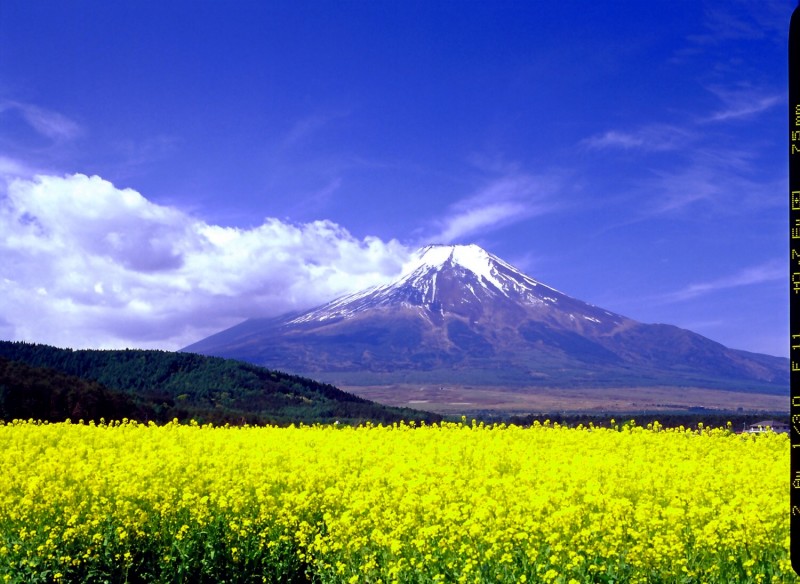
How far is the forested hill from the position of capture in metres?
81.7

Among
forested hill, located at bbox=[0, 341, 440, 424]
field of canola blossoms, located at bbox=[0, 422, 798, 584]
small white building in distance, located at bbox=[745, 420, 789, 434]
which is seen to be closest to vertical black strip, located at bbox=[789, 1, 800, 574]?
field of canola blossoms, located at bbox=[0, 422, 798, 584]

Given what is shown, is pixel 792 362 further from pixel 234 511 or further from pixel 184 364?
pixel 184 364

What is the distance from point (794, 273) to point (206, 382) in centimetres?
9138

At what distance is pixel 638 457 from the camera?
15.5 metres

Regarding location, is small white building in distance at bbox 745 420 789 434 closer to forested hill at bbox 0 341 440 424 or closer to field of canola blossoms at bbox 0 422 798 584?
field of canola blossoms at bbox 0 422 798 584

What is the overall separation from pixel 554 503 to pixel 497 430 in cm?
885

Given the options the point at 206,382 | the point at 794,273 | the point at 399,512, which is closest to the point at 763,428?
the point at 399,512

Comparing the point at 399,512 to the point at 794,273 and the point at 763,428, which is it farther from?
the point at 763,428

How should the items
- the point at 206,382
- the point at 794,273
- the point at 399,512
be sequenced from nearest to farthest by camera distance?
1. the point at 794,273
2. the point at 399,512
3. the point at 206,382

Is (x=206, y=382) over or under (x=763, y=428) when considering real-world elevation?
over

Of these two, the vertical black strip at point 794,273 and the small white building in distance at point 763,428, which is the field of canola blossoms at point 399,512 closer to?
the small white building in distance at point 763,428

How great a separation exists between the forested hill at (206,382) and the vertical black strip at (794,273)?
6913 centimetres

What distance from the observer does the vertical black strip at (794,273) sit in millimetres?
4379

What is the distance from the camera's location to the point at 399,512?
1175 centimetres
